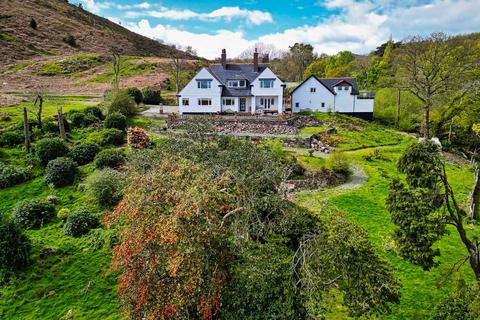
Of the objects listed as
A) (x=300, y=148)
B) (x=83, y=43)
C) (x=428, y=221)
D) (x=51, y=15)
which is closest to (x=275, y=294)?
(x=428, y=221)

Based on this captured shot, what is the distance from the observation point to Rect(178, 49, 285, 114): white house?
1797 inches

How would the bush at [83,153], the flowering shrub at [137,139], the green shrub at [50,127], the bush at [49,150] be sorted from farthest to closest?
1. the green shrub at [50,127]
2. the flowering shrub at [137,139]
3. the bush at [83,153]
4. the bush at [49,150]

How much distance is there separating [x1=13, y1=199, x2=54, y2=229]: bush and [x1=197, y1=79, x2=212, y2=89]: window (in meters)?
27.6

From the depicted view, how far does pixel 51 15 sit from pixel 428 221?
121482mm

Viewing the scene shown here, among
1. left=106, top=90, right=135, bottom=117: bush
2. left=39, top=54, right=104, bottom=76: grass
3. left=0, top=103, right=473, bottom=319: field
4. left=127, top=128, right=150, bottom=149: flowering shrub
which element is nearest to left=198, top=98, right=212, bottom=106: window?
left=106, top=90, right=135, bottom=117: bush

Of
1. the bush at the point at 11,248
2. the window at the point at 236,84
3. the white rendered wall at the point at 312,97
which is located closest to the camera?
the bush at the point at 11,248

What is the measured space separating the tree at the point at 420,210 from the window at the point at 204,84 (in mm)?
34920

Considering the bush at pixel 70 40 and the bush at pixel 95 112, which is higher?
the bush at pixel 70 40

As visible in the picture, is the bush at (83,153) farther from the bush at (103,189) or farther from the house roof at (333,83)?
the house roof at (333,83)

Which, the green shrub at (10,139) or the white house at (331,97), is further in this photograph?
the white house at (331,97)

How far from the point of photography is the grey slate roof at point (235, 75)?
4656 cm

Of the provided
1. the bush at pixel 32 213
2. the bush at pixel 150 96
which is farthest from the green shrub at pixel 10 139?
the bush at pixel 150 96

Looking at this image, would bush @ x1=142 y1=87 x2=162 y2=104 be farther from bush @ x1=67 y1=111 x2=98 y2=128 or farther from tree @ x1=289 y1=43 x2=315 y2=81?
tree @ x1=289 y1=43 x2=315 y2=81

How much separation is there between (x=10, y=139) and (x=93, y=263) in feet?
69.1
